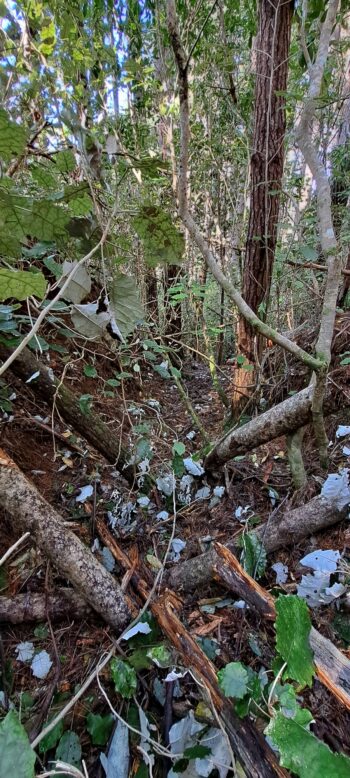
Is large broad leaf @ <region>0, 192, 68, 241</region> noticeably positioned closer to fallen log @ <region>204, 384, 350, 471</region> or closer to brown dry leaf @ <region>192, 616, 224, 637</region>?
fallen log @ <region>204, 384, 350, 471</region>

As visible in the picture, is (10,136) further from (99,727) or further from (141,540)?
(141,540)

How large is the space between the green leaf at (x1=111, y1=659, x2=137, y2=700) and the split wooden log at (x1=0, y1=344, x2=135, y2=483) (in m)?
0.79

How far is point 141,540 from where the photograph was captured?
1.60m

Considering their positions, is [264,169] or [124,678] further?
[264,169]

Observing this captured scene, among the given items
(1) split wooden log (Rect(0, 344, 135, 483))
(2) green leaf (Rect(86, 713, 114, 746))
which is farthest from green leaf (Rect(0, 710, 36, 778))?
(1) split wooden log (Rect(0, 344, 135, 483))

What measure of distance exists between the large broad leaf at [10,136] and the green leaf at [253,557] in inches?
49.2

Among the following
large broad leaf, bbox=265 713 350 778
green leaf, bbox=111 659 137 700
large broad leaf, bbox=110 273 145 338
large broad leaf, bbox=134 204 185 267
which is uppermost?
large broad leaf, bbox=134 204 185 267

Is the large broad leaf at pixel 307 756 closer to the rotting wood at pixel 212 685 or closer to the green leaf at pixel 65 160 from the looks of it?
the rotting wood at pixel 212 685

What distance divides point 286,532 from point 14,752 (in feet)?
3.69

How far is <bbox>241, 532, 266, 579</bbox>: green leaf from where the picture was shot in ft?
4.23

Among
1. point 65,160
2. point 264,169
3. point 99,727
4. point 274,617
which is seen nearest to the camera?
point 65,160

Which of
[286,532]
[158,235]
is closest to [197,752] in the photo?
[286,532]

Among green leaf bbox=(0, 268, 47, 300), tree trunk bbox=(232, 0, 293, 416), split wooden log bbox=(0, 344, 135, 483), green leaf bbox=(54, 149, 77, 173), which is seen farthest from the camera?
tree trunk bbox=(232, 0, 293, 416)

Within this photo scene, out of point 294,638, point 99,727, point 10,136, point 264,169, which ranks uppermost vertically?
point 264,169
